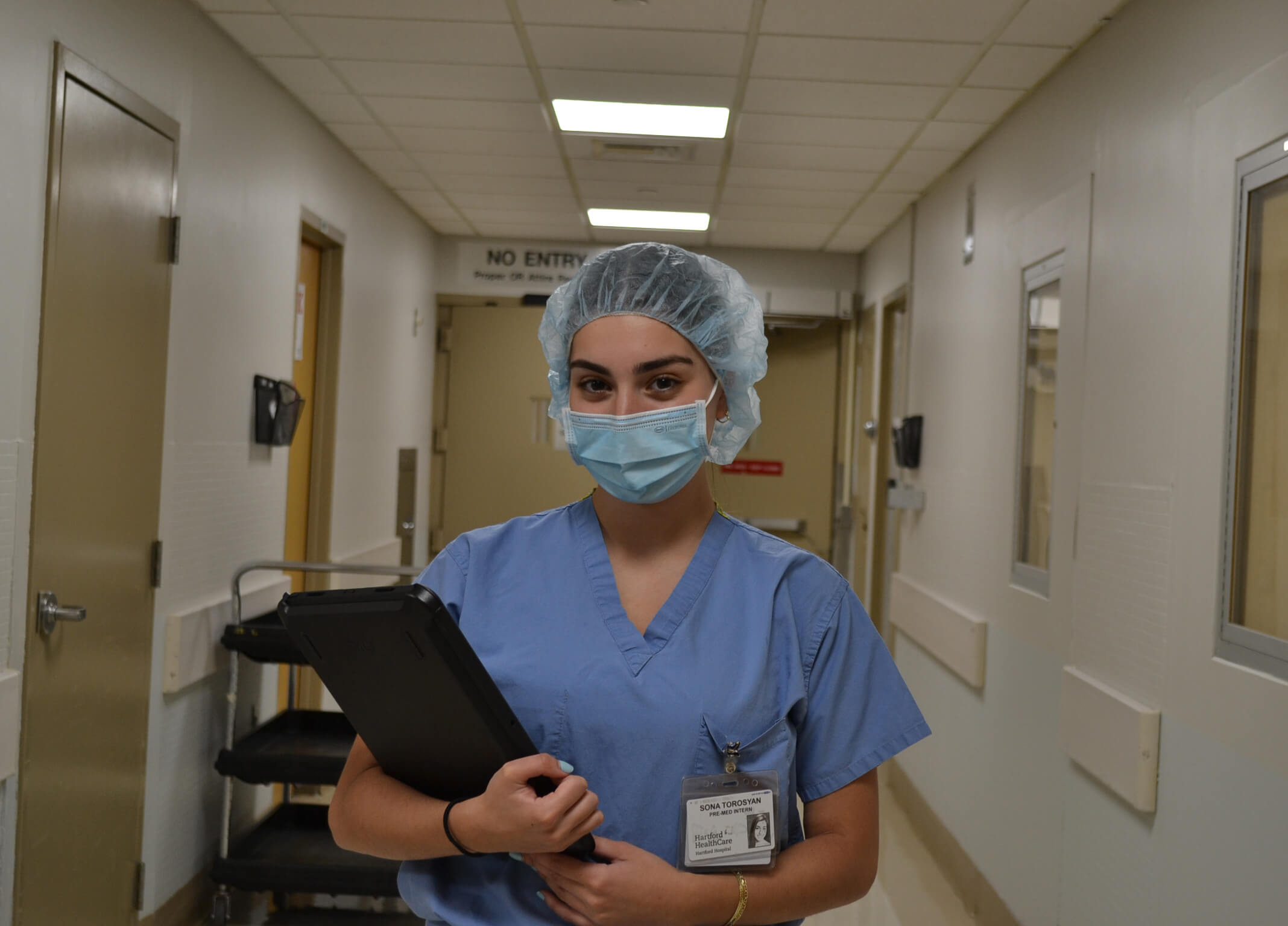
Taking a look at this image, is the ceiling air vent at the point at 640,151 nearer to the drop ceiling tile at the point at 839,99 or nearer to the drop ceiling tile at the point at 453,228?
the drop ceiling tile at the point at 839,99

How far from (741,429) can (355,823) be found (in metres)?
0.69

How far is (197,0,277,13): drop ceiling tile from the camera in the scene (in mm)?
2971

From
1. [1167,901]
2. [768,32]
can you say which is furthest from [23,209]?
[1167,901]

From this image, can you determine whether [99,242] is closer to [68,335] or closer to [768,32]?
[68,335]

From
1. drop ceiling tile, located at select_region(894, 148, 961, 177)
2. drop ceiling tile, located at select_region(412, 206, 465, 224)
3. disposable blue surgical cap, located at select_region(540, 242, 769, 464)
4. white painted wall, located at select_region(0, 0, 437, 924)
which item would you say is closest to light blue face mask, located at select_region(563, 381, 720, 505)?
disposable blue surgical cap, located at select_region(540, 242, 769, 464)

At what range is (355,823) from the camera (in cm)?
120

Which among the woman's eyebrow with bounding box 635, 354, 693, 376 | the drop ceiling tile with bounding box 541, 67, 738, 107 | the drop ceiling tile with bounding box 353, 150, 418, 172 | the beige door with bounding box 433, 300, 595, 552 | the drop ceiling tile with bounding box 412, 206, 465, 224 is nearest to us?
the woman's eyebrow with bounding box 635, 354, 693, 376

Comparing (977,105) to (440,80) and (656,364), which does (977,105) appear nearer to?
(440,80)

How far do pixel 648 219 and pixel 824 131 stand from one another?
6.19 feet

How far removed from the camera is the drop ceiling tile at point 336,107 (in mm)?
3779

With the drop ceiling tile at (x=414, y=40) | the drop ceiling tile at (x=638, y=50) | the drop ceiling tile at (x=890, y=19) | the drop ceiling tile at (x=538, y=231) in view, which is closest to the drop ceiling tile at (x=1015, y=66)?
the drop ceiling tile at (x=890, y=19)

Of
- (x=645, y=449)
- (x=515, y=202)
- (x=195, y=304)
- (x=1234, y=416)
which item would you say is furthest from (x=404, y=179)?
(x=645, y=449)

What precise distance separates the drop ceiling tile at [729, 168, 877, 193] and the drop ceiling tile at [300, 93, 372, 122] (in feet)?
5.10

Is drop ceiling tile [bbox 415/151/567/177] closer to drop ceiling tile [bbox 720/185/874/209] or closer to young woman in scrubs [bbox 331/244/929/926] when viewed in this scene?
drop ceiling tile [bbox 720/185/874/209]
